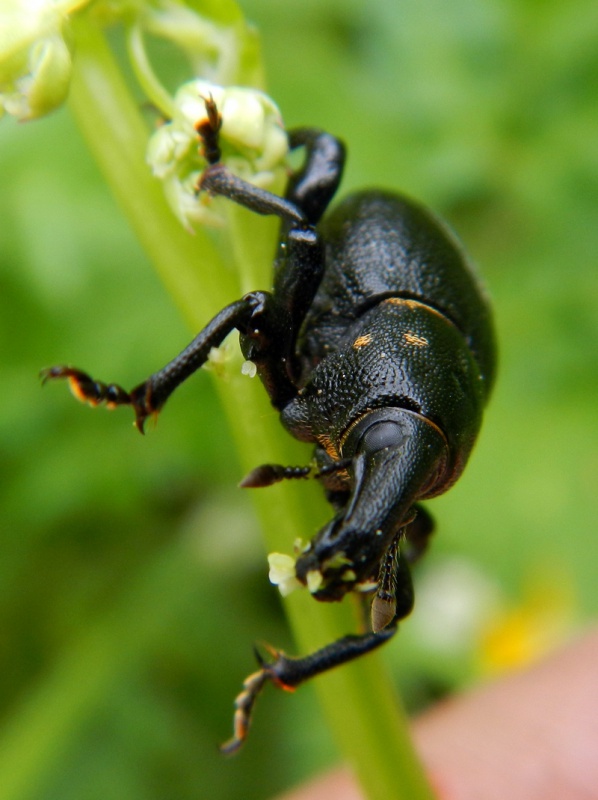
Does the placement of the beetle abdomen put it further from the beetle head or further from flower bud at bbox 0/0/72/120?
flower bud at bbox 0/0/72/120

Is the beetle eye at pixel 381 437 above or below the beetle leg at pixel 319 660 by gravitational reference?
above

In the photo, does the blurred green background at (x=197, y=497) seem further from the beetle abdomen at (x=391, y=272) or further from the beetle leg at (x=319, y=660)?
the beetle leg at (x=319, y=660)

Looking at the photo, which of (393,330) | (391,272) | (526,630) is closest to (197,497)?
(526,630)

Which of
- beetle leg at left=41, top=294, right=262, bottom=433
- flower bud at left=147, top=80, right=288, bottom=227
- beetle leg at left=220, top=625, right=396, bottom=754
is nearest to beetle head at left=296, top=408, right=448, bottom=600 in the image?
beetle leg at left=220, top=625, right=396, bottom=754

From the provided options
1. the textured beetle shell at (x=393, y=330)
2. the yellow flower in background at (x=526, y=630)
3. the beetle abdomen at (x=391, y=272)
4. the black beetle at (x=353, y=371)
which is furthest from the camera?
the yellow flower in background at (x=526, y=630)

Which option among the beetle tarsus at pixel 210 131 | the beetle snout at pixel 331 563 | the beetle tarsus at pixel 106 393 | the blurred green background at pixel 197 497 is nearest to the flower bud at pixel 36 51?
the beetle tarsus at pixel 210 131

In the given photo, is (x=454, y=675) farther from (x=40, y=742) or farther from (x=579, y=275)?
(x=579, y=275)

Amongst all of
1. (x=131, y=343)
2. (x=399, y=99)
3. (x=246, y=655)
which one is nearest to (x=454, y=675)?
(x=246, y=655)

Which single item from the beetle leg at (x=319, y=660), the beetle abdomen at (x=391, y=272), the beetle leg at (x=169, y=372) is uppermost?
the beetle abdomen at (x=391, y=272)
